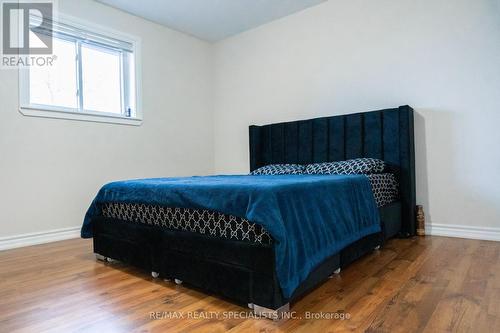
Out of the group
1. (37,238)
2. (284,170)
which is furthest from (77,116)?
(284,170)

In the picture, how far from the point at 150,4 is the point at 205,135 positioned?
1874 mm

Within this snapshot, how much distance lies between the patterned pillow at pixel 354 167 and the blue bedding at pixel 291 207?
1.53 ft

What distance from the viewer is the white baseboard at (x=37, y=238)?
111 inches

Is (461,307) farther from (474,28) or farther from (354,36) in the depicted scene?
(354,36)

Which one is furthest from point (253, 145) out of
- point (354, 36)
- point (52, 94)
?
point (52, 94)

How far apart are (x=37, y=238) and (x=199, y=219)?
223cm

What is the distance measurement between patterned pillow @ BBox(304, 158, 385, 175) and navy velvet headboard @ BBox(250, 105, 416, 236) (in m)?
0.23

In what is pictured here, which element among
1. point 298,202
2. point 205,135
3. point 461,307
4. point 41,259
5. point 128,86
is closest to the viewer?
point 461,307

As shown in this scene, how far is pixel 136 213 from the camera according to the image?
7.07ft

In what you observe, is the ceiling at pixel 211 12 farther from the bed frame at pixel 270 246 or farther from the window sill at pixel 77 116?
the bed frame at pixel 270 246

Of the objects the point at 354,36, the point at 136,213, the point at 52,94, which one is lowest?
the point at 136,213

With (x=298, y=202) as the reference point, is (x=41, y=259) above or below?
below

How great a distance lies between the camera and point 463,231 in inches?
111

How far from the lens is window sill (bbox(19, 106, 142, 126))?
2983mm
